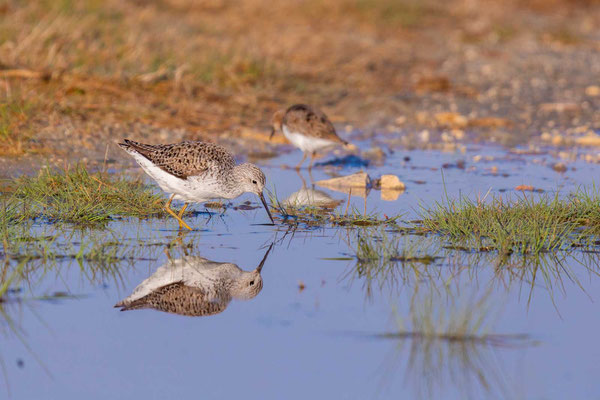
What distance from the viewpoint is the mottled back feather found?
433 inches

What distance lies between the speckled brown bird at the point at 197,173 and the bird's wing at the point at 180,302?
174 cm

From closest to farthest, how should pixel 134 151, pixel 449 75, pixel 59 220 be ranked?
pixel 59 220 < pixel 134 151 < pixel 449 75

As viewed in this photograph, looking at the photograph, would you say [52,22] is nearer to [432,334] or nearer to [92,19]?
[92,19]

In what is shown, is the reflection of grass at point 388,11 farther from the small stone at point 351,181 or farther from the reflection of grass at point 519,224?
the reflection of grass at point 519,224

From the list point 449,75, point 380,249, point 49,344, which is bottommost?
point 49,344

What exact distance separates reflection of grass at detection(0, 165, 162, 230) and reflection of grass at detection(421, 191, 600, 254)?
112 inches

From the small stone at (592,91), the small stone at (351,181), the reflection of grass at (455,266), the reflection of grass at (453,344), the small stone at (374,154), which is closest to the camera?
the reflection of grass at (453,344)

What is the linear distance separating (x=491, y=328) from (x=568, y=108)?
10624 millimetres

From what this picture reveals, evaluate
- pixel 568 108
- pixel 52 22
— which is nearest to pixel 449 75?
pixel 568 108

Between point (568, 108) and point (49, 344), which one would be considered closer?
point (49, 344)

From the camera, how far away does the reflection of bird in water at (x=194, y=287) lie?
5625 millimetres

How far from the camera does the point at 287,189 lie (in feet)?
31.9

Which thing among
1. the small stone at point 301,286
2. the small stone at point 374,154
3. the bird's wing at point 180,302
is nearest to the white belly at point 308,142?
the small stone at point 374,154

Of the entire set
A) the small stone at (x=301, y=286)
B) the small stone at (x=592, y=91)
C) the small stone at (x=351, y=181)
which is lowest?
the small stone at (x=301, y=286)
